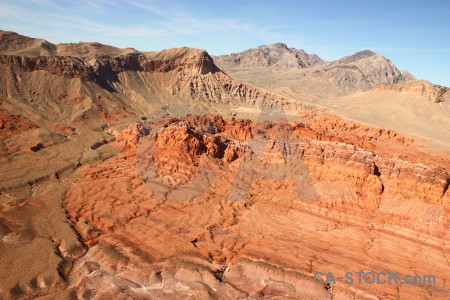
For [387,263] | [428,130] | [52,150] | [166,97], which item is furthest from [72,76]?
[428,130]

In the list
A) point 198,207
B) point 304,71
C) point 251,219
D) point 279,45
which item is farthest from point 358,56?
point 198,207

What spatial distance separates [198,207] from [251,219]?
16.2ft

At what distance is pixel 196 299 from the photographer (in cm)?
1630

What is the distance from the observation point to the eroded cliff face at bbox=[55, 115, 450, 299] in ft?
58.0

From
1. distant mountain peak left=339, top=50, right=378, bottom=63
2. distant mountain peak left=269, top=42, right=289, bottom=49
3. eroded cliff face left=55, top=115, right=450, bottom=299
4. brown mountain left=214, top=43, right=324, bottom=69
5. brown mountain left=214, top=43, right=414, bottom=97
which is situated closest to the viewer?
eroded cliff face left=55, top=115, right=450, bottom=299

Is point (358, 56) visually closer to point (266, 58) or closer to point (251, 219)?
point (266, 58)

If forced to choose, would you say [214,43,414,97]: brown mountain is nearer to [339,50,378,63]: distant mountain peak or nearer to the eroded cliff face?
[339,50,378,63]: distant mountain peak

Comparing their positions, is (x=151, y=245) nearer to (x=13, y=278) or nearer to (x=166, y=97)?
(x=13, y=278)

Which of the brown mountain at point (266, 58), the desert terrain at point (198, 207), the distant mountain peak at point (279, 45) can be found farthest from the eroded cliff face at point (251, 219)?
the distant mountain peak at point (279, 45)

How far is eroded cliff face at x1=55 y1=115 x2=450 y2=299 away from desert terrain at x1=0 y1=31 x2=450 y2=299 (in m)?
0.11

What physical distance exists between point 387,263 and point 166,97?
60946 mm

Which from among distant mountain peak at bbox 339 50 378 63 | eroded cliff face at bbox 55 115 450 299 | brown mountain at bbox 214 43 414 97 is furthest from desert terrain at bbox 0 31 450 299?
distant mountain peak at bbox 339 50 378 63

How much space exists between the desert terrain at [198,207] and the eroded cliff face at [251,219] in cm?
11

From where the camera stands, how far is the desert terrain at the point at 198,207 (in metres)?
17.7
